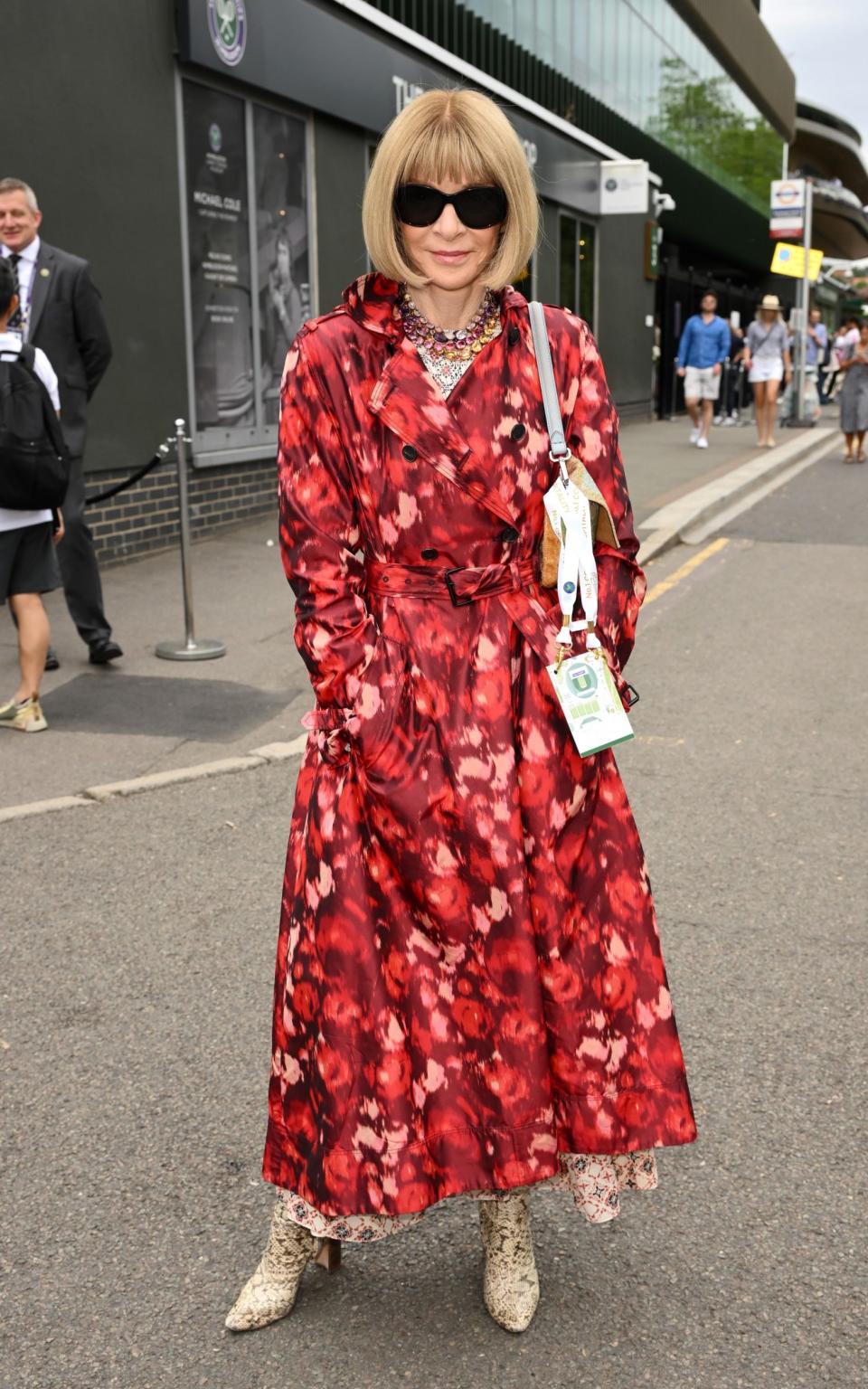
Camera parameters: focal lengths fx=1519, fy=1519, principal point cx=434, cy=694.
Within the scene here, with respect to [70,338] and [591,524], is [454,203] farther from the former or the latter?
[70,338]

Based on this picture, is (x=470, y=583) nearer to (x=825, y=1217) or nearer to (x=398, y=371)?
(x=398, y=371)

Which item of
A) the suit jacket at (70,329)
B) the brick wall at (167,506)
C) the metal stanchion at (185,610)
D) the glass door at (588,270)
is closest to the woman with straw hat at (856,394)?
the glass door at (588,270)

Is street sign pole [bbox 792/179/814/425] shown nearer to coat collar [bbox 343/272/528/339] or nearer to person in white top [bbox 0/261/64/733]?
person in white top [bbox 0/261/64/733]

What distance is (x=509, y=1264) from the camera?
262cm

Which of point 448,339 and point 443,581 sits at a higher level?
point 448,339

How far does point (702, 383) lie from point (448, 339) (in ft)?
59.8

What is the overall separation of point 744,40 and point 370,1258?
41853 millimetres

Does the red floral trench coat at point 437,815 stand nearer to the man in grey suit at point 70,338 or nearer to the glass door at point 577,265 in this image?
the man in grey suit at point 70,338

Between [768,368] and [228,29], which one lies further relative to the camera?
[768,368]

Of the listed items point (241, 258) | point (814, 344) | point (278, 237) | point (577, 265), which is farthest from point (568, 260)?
point (241, 258)

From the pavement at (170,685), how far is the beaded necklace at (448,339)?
3.32 metres

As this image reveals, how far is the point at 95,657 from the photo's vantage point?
24.7 feet

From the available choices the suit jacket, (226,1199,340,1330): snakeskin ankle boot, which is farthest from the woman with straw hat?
(226,1199,340,1330): snakeskin ankle boot

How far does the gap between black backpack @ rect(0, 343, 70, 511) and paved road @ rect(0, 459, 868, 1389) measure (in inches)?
57.4
